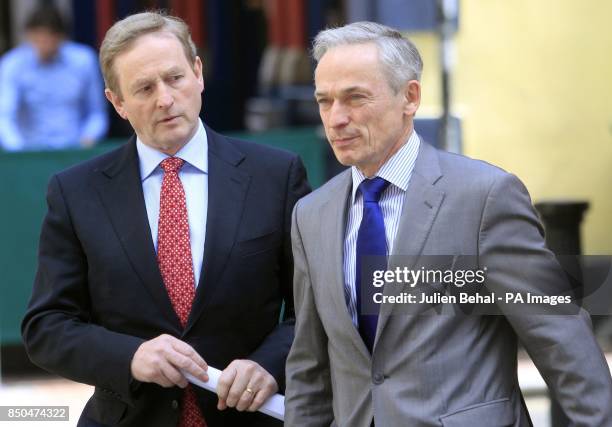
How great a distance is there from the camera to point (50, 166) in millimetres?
8875

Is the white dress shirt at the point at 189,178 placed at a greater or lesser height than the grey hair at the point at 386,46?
lesser

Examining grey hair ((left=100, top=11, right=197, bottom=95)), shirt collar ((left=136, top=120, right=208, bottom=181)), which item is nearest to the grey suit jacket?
shirt collar ((left=136, top=120, right=208, bottom=181))

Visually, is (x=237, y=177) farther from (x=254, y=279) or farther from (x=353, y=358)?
(x=353, y=358)

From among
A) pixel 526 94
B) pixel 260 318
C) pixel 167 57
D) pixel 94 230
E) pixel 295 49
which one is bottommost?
pixel 295 49

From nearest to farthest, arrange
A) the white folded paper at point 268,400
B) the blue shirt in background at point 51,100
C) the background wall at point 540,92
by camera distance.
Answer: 1. the white folded paper at point 268,400
2. the background wall at point 540,92
3. the blue shirt in background at point 51,100

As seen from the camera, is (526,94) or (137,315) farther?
(526,94)

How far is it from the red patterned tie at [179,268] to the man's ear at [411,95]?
2.79 feet

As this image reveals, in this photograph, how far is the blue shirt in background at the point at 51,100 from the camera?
32.3ft

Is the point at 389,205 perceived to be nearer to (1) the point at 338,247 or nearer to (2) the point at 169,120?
(1) the point at 338,247

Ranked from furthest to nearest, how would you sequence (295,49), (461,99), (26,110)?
(295,49) < (26,110) < (461,99)

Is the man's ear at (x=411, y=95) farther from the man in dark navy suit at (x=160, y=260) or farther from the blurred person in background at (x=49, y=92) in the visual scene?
the blurred person in background at (x=49, y=92)

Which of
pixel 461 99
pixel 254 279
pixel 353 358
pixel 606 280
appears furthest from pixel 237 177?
pixel 461 99

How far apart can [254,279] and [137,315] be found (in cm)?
36

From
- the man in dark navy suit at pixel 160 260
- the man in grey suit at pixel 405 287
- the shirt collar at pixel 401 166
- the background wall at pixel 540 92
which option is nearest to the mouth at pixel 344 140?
the man in grey suit at pixel 405 287
